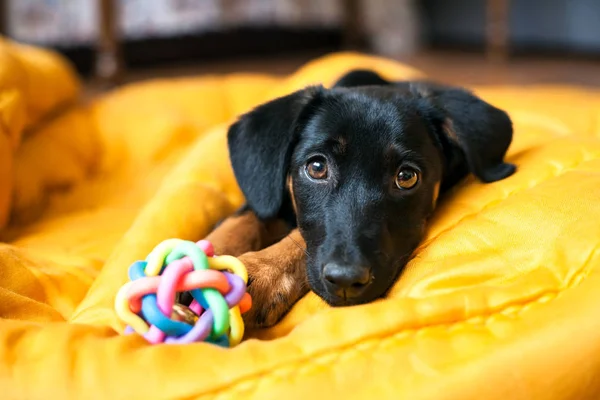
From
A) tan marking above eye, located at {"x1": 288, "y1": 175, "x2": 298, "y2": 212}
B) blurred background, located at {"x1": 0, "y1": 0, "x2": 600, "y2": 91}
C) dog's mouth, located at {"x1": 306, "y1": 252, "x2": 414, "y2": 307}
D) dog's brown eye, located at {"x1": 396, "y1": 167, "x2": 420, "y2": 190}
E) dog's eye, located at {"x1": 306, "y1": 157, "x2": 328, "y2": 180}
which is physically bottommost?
blurred background, located at {"x1": 0, "y1": 0, "x2": 600, "y2": 91}

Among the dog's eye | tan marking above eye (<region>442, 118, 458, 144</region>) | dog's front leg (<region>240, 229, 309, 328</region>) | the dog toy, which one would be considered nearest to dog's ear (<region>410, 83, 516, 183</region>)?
tan marking above eye (<region>442, 118, 458, 144</region>)

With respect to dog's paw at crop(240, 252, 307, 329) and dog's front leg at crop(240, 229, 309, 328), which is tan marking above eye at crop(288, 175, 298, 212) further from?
dog's paw at crop(240, 252, 307, 329)

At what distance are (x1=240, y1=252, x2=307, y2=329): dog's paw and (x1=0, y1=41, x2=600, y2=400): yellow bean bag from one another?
0.03 meters

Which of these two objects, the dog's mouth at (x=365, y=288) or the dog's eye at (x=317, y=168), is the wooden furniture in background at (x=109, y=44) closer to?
the dog's eye at (x=317, y=168)

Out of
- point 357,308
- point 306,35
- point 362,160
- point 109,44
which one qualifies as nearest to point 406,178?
point 362,160

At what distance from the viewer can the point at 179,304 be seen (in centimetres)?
140

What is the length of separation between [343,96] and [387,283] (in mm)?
661

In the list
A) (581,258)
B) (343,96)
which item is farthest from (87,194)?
(581,258)

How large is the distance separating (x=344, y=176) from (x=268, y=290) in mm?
377

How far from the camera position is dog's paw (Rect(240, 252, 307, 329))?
1.57 m

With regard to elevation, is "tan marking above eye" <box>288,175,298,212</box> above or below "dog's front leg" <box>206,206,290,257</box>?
above

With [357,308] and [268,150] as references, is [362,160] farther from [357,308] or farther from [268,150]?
[357,308]

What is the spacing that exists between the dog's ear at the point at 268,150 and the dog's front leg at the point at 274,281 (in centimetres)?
15

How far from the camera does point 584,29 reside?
728 cm
